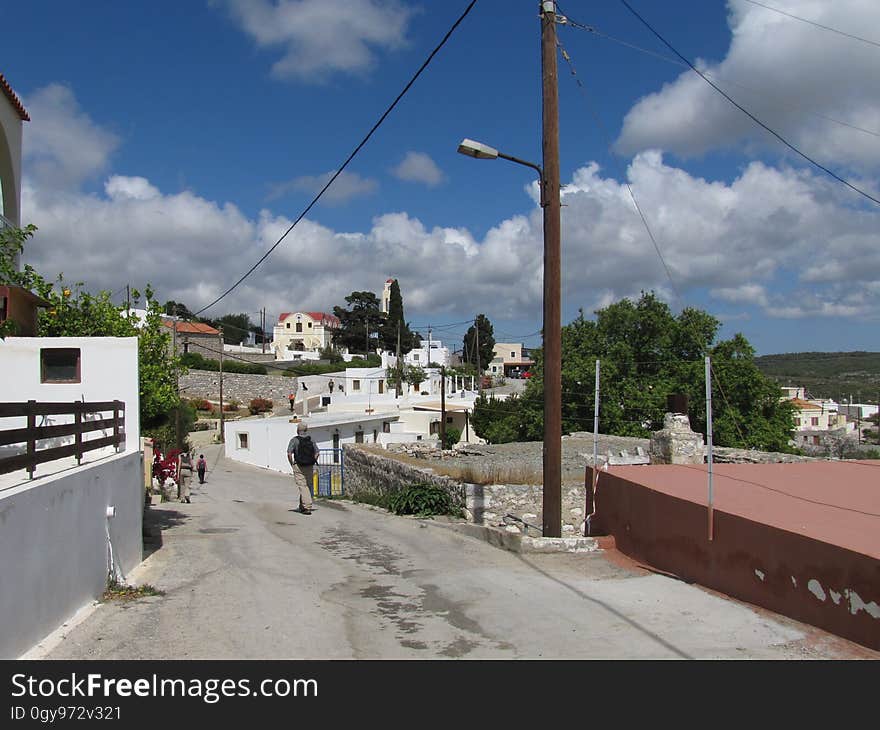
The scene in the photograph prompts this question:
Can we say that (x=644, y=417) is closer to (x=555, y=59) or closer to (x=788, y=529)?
(x=555, y=59)

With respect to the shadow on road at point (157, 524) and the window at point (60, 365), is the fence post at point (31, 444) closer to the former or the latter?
the window at point (60, 365)

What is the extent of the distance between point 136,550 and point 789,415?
3778cm

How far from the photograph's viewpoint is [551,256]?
35.9 ft

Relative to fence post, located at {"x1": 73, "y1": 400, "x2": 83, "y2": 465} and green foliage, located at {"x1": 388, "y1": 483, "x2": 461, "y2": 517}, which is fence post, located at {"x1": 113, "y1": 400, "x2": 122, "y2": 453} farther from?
green foliage, located at {"x1": 388, "y1": 483, "x2": 461, "y2": 517}

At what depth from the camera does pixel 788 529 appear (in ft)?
22.2

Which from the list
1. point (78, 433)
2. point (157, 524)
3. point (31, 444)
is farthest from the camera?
point (157, 524)

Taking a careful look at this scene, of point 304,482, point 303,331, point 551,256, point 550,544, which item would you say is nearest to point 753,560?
point 550,544

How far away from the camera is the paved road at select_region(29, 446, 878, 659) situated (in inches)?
231

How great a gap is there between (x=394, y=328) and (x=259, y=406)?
33.8 metres

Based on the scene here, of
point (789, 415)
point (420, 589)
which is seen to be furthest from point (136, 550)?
point (789, 415)

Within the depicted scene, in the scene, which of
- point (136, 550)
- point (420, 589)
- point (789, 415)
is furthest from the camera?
point (789, 415)

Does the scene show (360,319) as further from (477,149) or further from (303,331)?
(477,149)

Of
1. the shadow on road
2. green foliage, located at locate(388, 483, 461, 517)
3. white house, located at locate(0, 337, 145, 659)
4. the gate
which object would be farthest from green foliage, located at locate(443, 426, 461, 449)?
white house, located at locate(0, 337, 145, 659)
